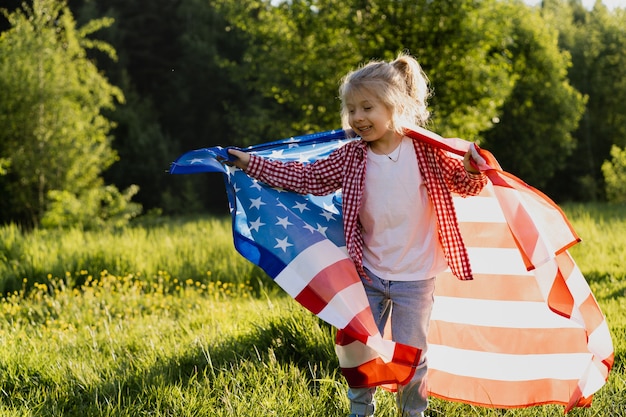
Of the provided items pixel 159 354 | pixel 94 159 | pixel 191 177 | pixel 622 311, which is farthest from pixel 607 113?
pixel 159 354

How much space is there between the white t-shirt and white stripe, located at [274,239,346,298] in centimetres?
19

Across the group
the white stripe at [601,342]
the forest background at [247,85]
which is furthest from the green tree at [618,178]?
the white stripe at [601,342]

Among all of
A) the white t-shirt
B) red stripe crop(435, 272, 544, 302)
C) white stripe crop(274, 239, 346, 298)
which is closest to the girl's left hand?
the white t-shirt

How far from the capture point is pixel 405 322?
337 centimetres

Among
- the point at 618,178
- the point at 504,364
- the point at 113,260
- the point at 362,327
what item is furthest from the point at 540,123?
the point at 362,327

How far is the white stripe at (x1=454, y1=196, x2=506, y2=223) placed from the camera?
391cm

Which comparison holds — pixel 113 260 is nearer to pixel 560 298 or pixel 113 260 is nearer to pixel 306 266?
pixel 306 266

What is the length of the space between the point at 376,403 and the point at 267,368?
0.73m

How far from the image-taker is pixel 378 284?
342cm

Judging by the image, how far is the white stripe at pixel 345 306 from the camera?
3.29m

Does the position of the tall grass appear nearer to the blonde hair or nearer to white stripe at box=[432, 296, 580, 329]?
white stripe at box=[432, 296, 580, 329]

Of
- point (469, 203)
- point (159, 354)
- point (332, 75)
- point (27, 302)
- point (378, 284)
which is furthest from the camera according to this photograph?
point (332, 75)

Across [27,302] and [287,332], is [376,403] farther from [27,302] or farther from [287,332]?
[27,302]

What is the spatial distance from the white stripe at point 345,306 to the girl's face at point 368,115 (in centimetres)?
76
